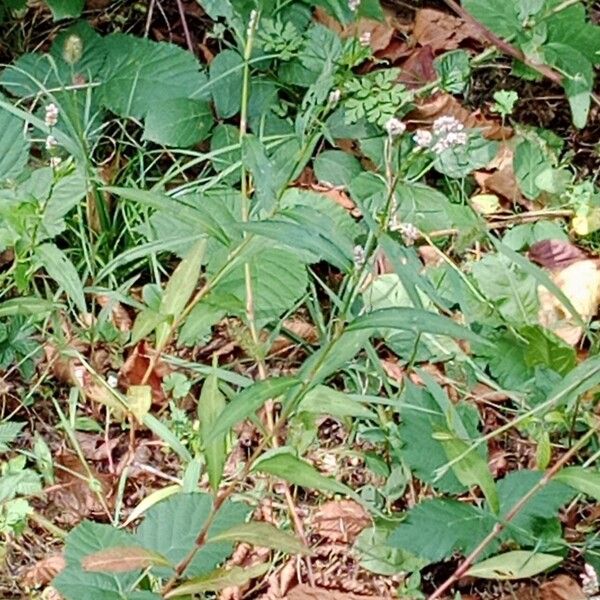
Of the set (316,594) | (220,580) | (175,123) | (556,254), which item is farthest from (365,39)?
(220,580)

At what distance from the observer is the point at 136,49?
214 cm

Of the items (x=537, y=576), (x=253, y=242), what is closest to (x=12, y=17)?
(x=253, y=242)

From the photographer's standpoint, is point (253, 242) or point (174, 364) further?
point (174, 364)

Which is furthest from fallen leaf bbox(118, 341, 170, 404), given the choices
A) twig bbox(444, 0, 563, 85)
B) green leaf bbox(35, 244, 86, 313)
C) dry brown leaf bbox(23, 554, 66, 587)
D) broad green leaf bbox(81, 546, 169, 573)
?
twig bbox(444, 0, 563, 85)

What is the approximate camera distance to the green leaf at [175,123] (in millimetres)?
2064

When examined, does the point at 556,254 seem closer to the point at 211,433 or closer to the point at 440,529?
the point at 440,529

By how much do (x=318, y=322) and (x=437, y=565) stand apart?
1.51 ft

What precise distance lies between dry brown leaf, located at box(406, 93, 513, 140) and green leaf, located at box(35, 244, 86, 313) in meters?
0.79

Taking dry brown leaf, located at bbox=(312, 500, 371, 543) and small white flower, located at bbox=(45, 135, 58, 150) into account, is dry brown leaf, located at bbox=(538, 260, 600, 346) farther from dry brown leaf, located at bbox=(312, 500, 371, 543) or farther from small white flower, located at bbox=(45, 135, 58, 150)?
small white flower, located at bbox=(45, 135, 58, 150)

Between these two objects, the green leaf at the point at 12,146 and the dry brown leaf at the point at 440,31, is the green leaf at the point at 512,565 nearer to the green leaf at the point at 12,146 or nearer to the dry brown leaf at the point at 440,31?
the green leaf at the point at 12,146

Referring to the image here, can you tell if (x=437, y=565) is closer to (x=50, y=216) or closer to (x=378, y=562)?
(x=378, y=562)

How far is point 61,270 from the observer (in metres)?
1.73

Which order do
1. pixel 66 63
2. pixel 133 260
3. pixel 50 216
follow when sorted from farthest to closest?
pixel 66 63 → pixel 133 260 → pixel 50 216

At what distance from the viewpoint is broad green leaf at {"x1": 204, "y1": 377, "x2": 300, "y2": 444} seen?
3.97ft
